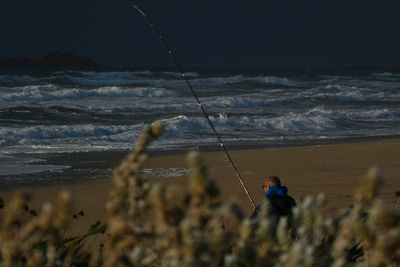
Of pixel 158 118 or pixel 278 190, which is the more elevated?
pixel 158 118

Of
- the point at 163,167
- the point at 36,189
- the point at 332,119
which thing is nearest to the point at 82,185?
the point at 36,189

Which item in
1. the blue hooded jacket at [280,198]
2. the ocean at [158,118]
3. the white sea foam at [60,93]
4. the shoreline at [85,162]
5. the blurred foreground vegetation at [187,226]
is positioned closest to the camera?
the blurred foreground vegetation at [187,226]

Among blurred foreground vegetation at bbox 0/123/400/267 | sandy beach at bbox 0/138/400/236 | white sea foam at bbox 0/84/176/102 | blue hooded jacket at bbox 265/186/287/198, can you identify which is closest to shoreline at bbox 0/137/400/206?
sandy beach at bbox 0/138/400/236

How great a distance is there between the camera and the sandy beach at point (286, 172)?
9000mm

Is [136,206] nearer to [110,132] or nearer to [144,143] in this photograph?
[144,143]

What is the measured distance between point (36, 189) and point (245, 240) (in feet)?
29.6

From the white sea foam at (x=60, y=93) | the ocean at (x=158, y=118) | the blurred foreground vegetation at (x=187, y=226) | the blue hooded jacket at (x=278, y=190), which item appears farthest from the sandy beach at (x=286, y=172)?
the white sea foam at (x=60, y=93)

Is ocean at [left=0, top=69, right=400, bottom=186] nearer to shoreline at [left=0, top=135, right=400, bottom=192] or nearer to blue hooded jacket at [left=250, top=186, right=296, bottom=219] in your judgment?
shoreline at [left=0, top=135, right=400, bottom=192]

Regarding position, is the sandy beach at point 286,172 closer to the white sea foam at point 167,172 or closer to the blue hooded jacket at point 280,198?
the white sea foam at point 167,172

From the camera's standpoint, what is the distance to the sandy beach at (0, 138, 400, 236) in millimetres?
9000

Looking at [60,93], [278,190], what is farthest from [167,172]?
[60,93]

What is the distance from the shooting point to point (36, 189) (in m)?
9.76

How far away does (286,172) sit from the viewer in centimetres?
1141

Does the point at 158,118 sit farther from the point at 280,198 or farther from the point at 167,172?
the point at 280,198
